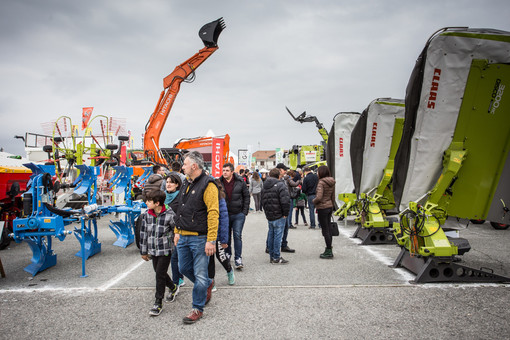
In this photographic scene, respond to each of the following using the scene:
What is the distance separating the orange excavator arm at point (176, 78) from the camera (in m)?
13.0

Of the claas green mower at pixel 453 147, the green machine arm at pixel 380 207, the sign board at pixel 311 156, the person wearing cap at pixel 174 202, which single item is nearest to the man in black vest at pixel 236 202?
the person wearing cap at pixel 174 202

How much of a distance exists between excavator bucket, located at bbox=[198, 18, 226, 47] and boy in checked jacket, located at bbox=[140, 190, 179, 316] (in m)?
10.8

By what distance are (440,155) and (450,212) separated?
3.29ft

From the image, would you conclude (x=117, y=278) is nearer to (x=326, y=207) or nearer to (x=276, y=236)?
(x=276, y=236)

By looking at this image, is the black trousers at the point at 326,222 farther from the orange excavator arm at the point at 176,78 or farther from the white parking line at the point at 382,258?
the orange excavator arm at the point at 176,78

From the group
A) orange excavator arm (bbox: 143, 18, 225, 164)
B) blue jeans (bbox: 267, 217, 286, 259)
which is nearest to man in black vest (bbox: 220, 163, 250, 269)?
blue jeans (bbox: 267, 217, 286, 259)

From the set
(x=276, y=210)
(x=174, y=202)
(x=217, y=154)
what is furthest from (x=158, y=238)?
(x=217, y=154)

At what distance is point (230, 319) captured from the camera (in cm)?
360

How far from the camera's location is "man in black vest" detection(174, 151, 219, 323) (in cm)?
353

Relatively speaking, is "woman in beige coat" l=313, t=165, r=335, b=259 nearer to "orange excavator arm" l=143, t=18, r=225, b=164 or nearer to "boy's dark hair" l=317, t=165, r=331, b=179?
"boy's dark hair" l=317, t=165, r=331, b=179

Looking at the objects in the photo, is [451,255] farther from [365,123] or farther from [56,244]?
[56,244]

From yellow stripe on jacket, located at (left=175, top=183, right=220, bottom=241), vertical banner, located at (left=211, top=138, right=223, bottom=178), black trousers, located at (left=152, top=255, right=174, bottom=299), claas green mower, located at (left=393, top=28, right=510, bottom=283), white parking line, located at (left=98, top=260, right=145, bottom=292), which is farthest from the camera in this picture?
vertical banner, located at (left=211, top=138, right=223, bottom=178)

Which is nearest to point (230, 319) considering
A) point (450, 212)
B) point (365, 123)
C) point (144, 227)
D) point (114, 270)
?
point (144, 227)

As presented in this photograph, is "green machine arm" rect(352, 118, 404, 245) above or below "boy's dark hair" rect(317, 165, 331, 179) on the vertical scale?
below
